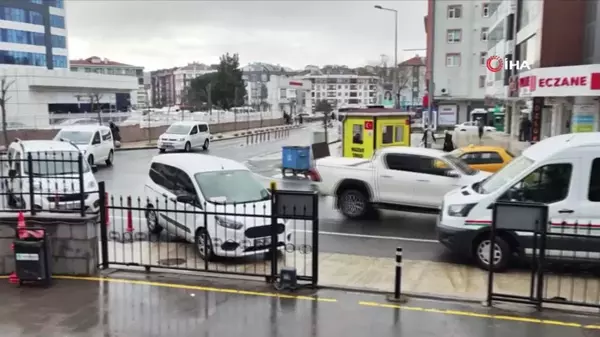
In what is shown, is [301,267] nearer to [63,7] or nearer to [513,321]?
[513,321]

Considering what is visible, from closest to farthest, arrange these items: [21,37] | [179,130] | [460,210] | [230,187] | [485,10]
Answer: [460,210], [230,187], [179,130], [485,10], [21,37]

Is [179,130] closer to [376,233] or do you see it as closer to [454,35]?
[376,233]

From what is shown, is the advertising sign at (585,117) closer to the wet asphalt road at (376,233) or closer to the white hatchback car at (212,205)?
the wet asphalt road at (376,233)

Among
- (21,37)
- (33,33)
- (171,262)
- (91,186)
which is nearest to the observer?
(171,262)

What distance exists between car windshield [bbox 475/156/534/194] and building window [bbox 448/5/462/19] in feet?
186

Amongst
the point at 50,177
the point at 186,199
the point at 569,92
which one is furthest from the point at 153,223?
the point at 569,92

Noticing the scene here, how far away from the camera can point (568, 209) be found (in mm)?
9117

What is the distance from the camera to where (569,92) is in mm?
23219

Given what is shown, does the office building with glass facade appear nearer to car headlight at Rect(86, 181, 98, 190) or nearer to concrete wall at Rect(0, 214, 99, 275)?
car headlight at Rect(86, 181, 98, 190)

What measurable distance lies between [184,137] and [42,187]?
69.4 feet

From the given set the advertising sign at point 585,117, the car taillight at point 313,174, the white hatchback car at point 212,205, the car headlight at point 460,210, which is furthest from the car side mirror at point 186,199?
the advertising sign at point 585,117

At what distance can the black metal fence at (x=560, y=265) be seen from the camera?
295 inches

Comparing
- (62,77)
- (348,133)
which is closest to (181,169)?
(348,133)

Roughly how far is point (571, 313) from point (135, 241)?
26.7 ft
